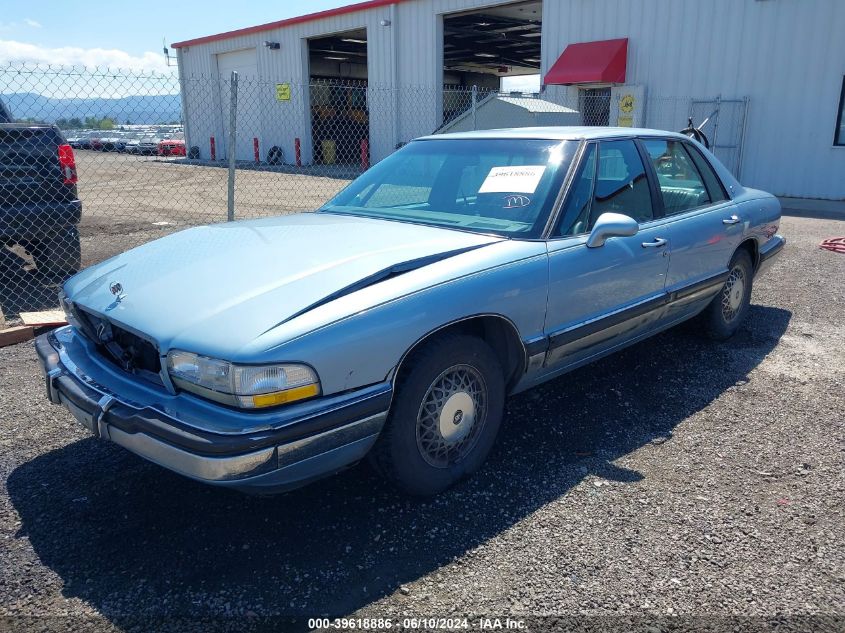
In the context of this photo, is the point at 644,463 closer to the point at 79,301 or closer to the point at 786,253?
the point at 79,301

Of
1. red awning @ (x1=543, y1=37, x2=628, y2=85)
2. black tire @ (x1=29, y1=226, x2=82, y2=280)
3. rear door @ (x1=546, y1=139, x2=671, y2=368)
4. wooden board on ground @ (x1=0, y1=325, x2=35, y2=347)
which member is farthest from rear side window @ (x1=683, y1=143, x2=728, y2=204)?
red awning @ (x1=543, y1=37, x2=628, y2=85)

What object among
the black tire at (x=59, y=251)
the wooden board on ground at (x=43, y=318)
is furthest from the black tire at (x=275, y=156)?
the wooden board on ground at (x=43, y=318)

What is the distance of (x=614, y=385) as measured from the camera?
4340mm

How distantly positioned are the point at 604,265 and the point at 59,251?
527 centimetres

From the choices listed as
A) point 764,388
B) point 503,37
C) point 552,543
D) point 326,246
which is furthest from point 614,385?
point 503,37

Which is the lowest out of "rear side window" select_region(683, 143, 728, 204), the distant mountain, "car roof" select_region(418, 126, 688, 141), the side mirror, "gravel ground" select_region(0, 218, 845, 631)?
"gravel ground" select_region(0, 218, 845, 631)

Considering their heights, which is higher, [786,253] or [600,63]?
[600,63]

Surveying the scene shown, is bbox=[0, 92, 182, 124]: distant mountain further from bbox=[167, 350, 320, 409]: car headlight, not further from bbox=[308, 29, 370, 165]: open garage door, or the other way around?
bbox=[308, 29, 370, 165]: open garage door

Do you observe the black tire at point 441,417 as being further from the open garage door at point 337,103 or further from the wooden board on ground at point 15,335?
the open garage door at point 337,103

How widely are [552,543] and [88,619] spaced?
172cm

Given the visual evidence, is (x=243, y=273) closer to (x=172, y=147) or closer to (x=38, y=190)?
(x=38, y=190)

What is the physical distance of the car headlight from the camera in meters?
2.35

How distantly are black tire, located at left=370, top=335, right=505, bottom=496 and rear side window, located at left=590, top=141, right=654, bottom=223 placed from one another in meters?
1.13

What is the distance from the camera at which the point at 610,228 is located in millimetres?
3326
